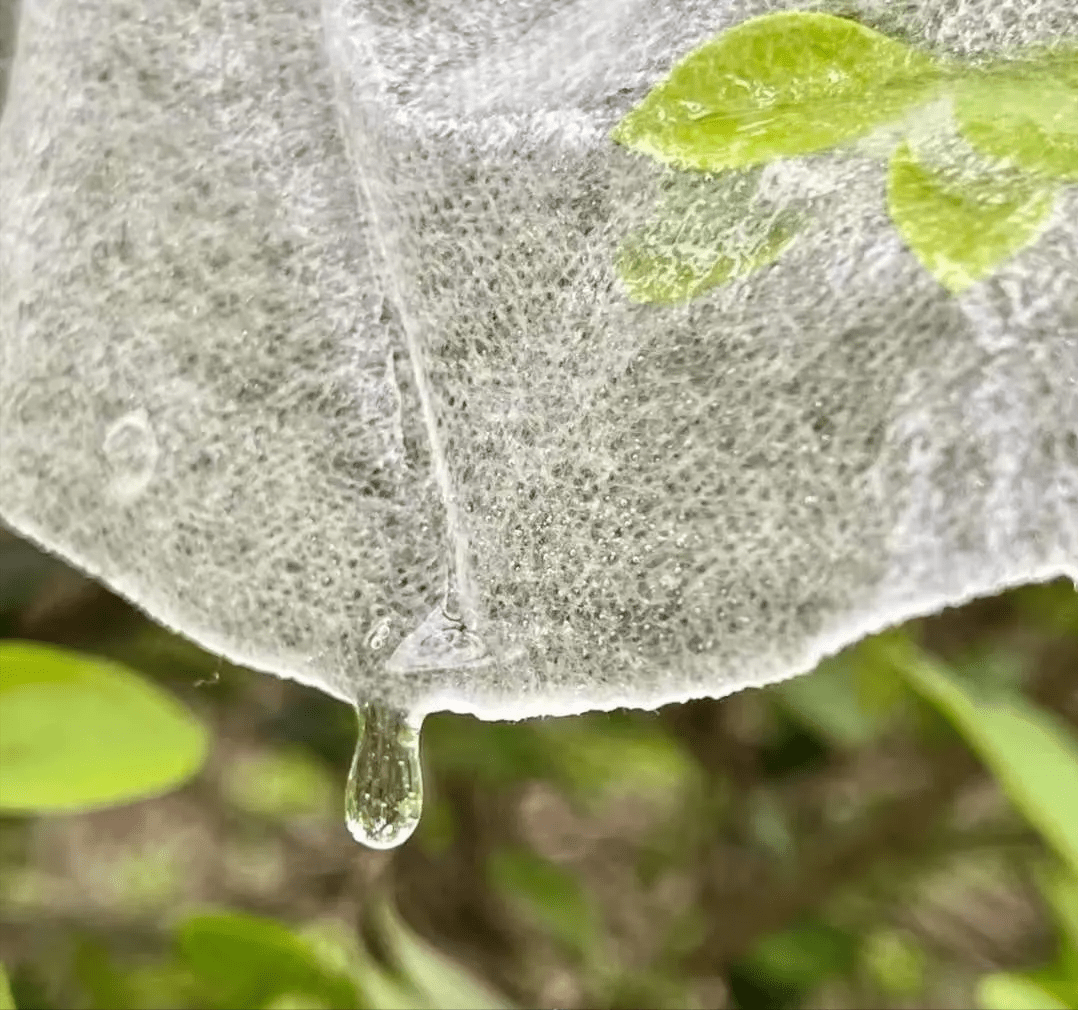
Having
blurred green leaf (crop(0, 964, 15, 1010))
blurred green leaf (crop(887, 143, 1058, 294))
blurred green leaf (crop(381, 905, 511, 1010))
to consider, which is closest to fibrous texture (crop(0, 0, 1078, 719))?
blurred green leaf (crop(887, 143, 1058, 294))

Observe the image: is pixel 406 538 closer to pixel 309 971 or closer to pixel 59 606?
pixel 309 971

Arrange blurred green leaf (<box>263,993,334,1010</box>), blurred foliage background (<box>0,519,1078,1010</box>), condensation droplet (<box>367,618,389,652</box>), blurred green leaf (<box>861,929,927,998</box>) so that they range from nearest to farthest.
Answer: condensation droplet (<box>367,618,389,652</box>) → blurred green leaf (<box>263,993,334,1010</box>) → blurred foliage background (<box>0,519,1078,1010</box>) → blurred green leaf (<box>861,929,927,998</box>)

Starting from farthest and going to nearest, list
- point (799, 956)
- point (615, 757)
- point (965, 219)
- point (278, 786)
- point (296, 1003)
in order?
1. point (278, 786)
2. point (615, 757)
3. point (799, 956)
4. point (296, 1003)
5. point (965, 219)

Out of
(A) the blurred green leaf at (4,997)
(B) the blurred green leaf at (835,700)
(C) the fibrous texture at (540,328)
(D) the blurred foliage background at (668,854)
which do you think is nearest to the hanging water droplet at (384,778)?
(C) the fibrous texture at (540,328)

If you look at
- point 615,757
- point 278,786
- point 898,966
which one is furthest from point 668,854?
point 278,786

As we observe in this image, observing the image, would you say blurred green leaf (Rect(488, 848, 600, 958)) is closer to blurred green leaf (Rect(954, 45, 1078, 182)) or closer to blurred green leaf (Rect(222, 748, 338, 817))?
blurred green leaf (Rect(222, 748, 338, 817))

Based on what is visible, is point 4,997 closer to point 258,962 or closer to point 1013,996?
point 258,962

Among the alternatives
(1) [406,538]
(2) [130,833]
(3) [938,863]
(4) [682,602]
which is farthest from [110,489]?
(2) [130,833]
